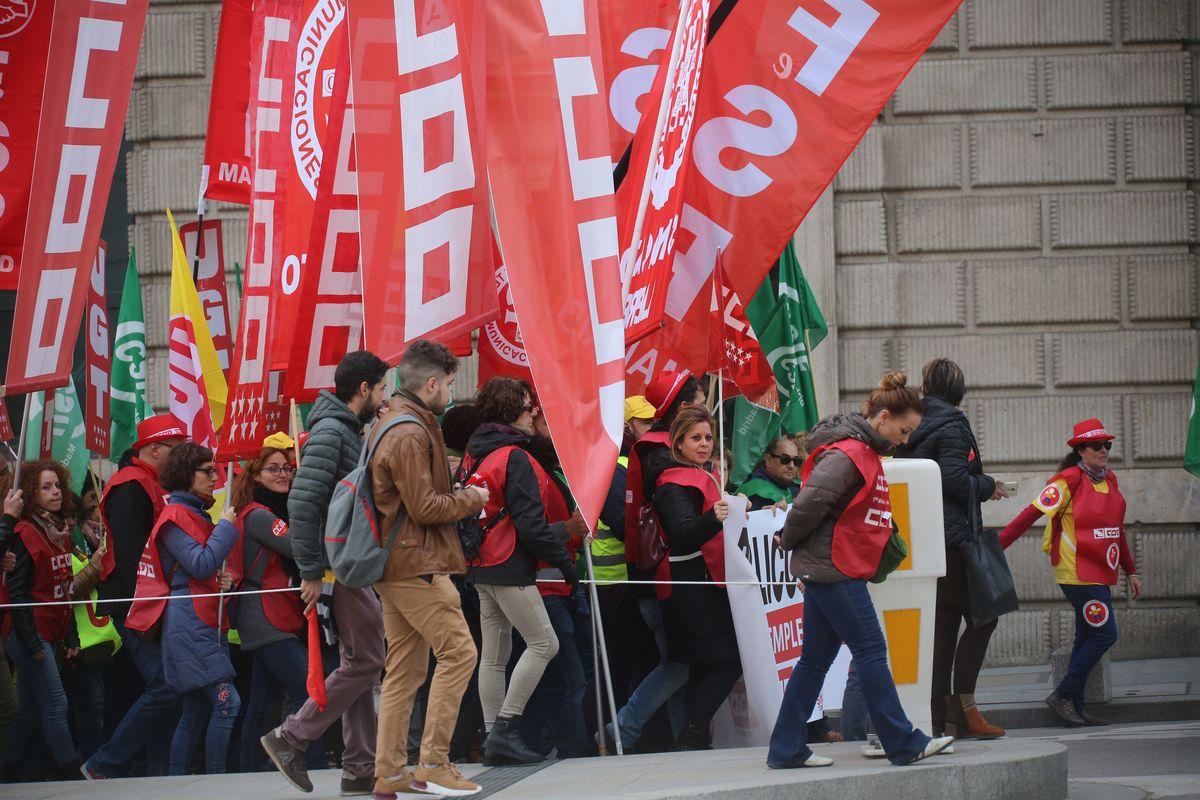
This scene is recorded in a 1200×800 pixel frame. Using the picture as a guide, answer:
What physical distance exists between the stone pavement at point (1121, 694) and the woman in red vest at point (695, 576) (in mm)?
2273

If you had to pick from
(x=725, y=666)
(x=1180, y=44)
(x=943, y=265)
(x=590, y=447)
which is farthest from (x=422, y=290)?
(x=1180, y=44)

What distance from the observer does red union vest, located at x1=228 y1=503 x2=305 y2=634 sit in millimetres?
7383

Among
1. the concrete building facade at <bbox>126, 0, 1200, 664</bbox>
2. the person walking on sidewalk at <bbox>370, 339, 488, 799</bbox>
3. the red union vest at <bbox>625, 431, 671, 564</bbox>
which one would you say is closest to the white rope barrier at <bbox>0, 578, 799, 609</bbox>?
the red union vest at <bbox>625, 431, 671, 564</bbox>

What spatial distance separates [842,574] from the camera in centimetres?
620

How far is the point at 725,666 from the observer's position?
7.66 m

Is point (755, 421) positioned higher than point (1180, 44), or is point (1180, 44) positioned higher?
point (1180, 44)

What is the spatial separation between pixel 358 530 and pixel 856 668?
198cm

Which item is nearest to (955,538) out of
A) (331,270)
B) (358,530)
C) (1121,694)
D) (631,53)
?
(1121,694)

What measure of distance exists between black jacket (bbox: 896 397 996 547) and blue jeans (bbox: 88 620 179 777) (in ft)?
12.3

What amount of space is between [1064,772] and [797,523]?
60.5 inches

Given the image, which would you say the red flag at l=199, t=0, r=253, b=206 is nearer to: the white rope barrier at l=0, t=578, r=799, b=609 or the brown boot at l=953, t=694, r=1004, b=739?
the white rope barrier at l=0, t=578, r=799, b=609

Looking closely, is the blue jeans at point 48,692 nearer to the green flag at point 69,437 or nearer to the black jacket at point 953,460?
the green flag at point 69,437

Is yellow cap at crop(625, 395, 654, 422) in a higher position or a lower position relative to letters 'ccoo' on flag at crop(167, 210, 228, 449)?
lower

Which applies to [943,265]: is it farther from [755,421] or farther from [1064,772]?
[1064,772]
